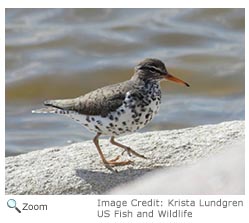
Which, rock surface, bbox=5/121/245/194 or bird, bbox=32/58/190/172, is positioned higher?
bird, bbox=32/58/190/172

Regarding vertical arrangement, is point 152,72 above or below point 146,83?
above

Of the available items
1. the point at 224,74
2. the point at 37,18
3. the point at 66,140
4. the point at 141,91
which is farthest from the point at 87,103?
the point at 37,18

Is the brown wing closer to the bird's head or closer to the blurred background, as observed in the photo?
the bird's head
